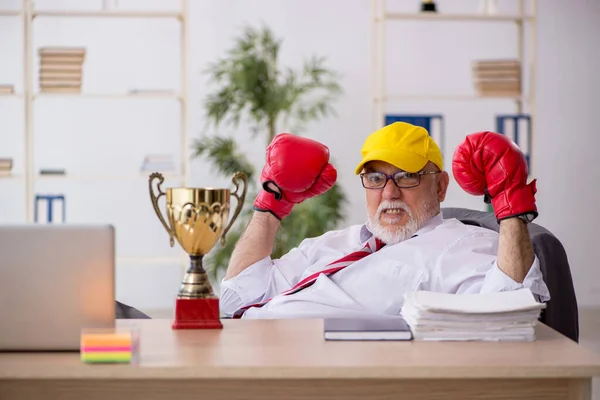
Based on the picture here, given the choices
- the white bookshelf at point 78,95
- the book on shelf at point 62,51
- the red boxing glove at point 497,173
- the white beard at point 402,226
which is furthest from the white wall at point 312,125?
the red boxing glove at point 497,173

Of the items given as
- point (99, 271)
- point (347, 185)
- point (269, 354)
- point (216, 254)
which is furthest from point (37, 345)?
point (347, 185)

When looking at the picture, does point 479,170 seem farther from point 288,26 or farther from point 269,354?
point 288,26

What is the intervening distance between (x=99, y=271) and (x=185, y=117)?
3.61 m

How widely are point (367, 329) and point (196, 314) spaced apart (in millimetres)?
338

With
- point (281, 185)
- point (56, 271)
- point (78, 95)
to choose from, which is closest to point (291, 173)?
point (281, 185)

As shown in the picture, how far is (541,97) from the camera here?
586 cm

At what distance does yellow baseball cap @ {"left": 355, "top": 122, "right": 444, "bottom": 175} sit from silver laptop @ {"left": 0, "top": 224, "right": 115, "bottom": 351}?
988 mm

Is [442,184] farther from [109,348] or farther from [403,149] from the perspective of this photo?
[109,348]

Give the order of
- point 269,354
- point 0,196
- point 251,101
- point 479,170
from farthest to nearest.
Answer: point 0,196 < point 251,101 < point 479,170 < point 269,354

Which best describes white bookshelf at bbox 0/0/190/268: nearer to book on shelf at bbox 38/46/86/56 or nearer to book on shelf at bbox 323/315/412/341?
book on shelf at bbox 38/46/86/56

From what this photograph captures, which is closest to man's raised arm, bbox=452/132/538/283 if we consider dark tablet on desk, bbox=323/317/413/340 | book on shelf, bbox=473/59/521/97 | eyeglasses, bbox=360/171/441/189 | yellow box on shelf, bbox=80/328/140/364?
eyeglasses, bbox=360/171/441/189

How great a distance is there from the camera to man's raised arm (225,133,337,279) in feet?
7.51

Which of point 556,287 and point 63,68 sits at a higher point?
point 63,68

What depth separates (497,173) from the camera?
2.05m
